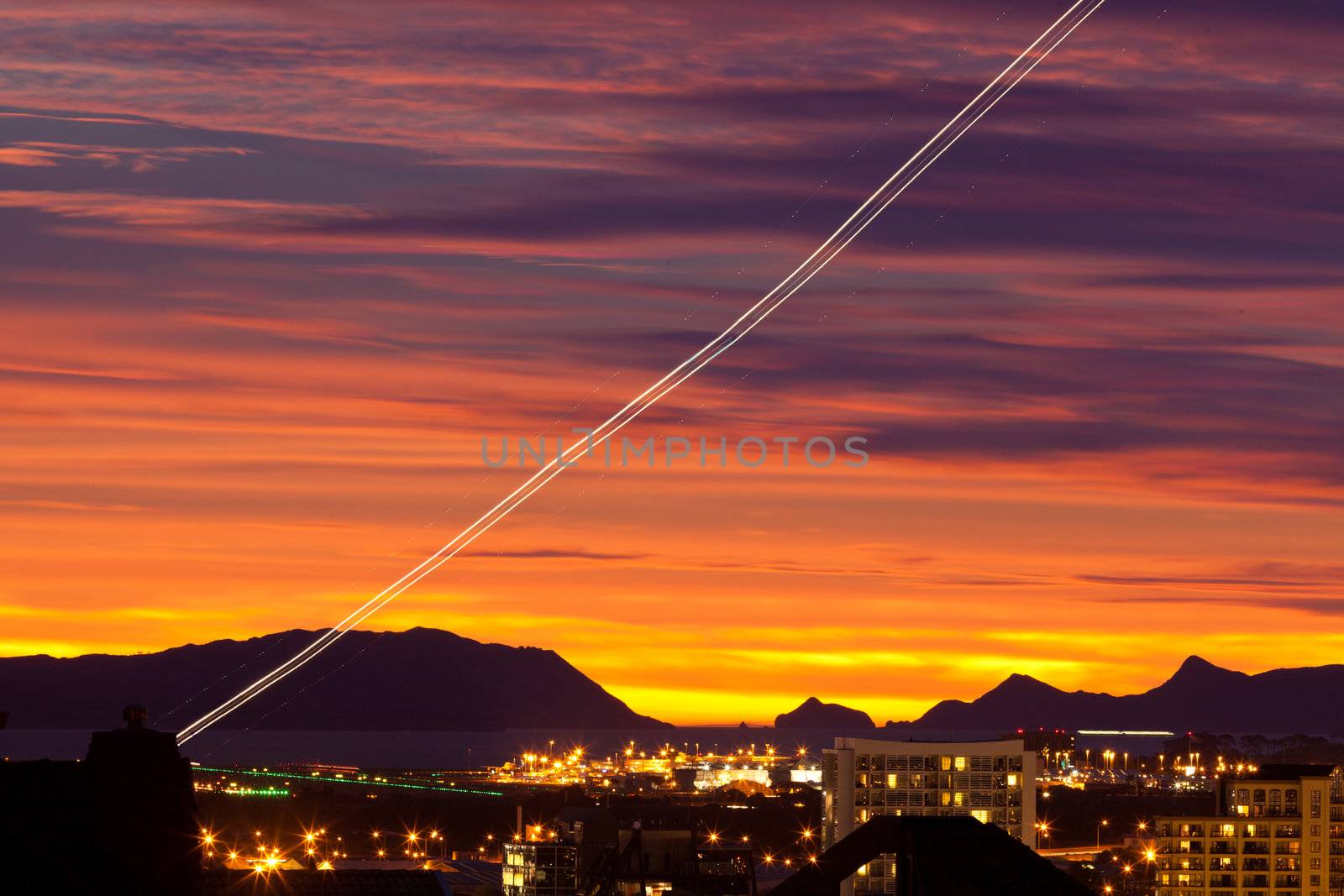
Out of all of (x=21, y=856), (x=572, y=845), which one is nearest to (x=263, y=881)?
(x=21, y=856)

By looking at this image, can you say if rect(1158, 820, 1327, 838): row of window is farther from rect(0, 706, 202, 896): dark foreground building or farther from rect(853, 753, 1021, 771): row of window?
rect(0, 706, 202, 896): dark foreground building

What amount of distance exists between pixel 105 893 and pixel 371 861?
14222cm

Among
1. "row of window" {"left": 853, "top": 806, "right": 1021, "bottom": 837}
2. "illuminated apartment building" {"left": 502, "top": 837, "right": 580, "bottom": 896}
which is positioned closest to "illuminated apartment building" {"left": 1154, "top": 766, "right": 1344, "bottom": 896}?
"row of window" {"left": 853, "top": 806, "right": 1021, "bottom": 837}

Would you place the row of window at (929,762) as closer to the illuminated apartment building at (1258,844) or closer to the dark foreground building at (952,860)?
the illuminated apartment building at (1258,844)

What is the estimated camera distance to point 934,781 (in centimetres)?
14238

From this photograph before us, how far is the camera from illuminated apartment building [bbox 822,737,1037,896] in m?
141

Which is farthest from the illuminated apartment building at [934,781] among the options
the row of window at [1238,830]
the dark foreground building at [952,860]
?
the dark foreground building at [952,860]

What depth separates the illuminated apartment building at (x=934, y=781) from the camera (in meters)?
141

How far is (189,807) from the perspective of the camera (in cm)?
1806

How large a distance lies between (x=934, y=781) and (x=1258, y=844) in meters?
24.1

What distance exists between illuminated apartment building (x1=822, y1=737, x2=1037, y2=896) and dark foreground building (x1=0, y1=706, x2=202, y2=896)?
123356mm

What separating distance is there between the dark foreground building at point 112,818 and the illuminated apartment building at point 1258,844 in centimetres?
13343

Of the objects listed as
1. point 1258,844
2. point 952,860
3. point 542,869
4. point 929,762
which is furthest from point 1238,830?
point 952,860

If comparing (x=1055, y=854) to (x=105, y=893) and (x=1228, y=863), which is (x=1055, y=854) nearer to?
(x=1228, y=863)
